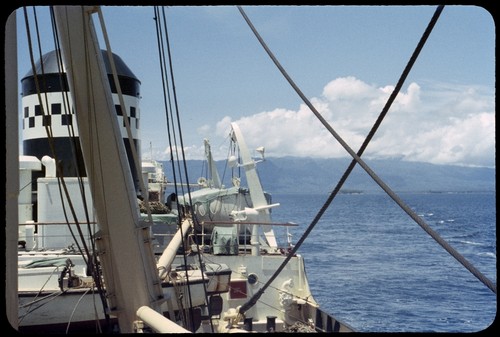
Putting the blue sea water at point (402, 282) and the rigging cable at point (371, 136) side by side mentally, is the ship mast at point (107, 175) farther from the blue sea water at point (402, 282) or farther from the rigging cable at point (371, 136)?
the blue sea water at point (402, 282)

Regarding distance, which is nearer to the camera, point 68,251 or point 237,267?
point 68,251

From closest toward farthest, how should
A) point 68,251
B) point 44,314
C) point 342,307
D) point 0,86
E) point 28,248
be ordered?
point 0,86 → point 44,314 → point 68,251 → point 28,248 → point 342,307

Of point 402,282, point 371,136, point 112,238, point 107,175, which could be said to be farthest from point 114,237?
point 402,282

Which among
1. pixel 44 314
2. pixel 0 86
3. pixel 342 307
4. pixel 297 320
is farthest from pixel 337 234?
pixel 0 86

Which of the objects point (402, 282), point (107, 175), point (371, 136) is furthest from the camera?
point (402, 282)

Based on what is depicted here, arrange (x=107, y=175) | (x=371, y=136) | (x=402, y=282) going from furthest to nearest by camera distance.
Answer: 1. (x=402, y=282)
2. (x=107, y=175)
3. (x=371, y=136)

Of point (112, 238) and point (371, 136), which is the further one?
point (112, 238)

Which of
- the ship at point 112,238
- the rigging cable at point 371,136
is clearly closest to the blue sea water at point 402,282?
the ship at point 112,238

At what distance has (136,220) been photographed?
21.1ft

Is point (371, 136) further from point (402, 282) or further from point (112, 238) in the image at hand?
point (402, 282)

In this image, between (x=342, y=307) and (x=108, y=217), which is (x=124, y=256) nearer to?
(x=108, y=217)

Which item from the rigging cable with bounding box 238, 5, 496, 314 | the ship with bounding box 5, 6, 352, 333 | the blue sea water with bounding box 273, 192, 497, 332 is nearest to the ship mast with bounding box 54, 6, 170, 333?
the ship with bounding box 5, 6, 352, 333

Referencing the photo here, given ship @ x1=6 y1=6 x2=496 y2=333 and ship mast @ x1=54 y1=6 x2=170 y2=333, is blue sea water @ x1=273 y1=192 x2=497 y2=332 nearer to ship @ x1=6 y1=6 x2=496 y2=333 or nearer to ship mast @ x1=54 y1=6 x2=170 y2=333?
ship @ x1=6 y1=6 x2=496 y2=333

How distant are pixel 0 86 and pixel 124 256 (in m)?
3.79
